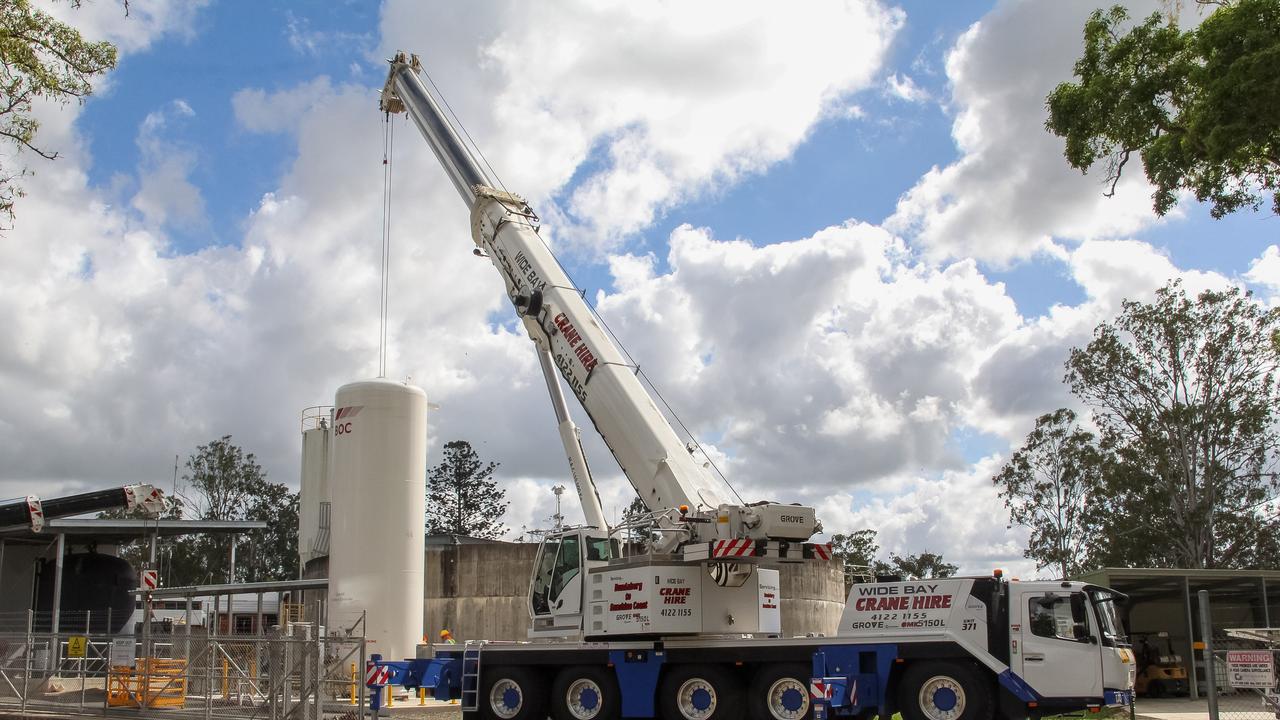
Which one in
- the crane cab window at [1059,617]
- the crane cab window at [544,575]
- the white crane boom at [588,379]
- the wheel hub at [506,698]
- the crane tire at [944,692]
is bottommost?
the wheel hub at [506,698]

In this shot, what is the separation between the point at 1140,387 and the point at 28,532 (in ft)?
133

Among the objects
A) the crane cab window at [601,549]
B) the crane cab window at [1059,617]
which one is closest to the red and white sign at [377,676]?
the crane cab window at [601,549]

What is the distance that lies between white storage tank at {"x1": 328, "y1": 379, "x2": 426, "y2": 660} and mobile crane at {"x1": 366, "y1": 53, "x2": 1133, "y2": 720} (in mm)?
5315

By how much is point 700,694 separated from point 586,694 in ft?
6.51

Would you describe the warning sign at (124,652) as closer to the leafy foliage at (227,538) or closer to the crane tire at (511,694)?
the crane tire at (511,694)

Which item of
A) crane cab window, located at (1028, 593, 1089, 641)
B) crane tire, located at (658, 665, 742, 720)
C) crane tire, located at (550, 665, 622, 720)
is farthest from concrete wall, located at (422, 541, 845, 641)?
crane cab window, located at (1028, 593, 1089, 641)

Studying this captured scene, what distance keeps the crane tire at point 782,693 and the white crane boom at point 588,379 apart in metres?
1.89

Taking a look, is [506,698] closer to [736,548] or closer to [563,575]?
[563,575]

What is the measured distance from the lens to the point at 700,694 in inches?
645

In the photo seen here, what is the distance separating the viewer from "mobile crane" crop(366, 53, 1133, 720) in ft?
48.4

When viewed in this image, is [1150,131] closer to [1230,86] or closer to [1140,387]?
[1230,86]

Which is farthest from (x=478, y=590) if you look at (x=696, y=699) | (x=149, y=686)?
(x=696, y=699)

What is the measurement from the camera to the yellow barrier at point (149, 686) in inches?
751

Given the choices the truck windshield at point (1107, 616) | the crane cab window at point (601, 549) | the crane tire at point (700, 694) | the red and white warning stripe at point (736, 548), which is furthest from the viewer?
the crane cab window at point (601, 549)
